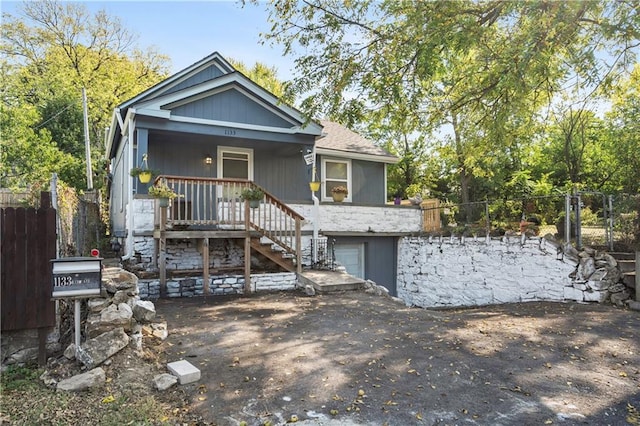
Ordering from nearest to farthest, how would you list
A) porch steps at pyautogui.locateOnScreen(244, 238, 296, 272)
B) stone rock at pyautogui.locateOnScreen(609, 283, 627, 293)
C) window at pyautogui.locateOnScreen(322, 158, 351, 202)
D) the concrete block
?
1. the concrete block
2. stone rock at pyautogui.locateOnScreen(609, 283, 627, 293)
3. porch steps at pyautogui.locateOnScreen(244, 238, 296, 272)
4. window at pyautogui.locateOnScreen(322, 158, 351, 202)

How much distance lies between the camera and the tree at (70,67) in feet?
71.9

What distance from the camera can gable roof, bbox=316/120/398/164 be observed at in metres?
12.9

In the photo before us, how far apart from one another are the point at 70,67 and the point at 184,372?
2717 centimetres

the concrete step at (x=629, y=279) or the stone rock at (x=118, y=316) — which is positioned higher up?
the stone rock at (x=118, y=316)

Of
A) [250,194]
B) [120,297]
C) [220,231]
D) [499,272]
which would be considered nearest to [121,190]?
[220,231]

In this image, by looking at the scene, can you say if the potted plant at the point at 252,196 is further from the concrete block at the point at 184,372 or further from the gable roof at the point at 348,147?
the concrete block at the point at 184,372

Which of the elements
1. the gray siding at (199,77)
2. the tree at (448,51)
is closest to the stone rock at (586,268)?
the tree at (448,51)

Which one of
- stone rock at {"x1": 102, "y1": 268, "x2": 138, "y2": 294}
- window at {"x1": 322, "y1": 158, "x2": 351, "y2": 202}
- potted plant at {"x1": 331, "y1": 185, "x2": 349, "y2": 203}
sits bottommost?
stone rock at {"x1": 102, "y1": 268, "x2": 138, "y2": 294}

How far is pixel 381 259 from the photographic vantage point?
12.8m

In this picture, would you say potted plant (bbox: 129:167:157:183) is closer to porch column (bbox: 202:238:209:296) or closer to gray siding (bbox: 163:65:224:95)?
porch column (bbox: 202:238:209:296)

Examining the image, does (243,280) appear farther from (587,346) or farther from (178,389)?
(587,346)

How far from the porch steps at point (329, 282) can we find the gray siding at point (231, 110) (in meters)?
4.27

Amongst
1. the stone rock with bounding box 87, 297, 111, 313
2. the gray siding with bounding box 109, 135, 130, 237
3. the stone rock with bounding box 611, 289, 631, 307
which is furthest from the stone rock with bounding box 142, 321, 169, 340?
the stone rock with bounding box 611, 289, 631, 307

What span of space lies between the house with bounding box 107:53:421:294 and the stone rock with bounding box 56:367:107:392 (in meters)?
4.33
